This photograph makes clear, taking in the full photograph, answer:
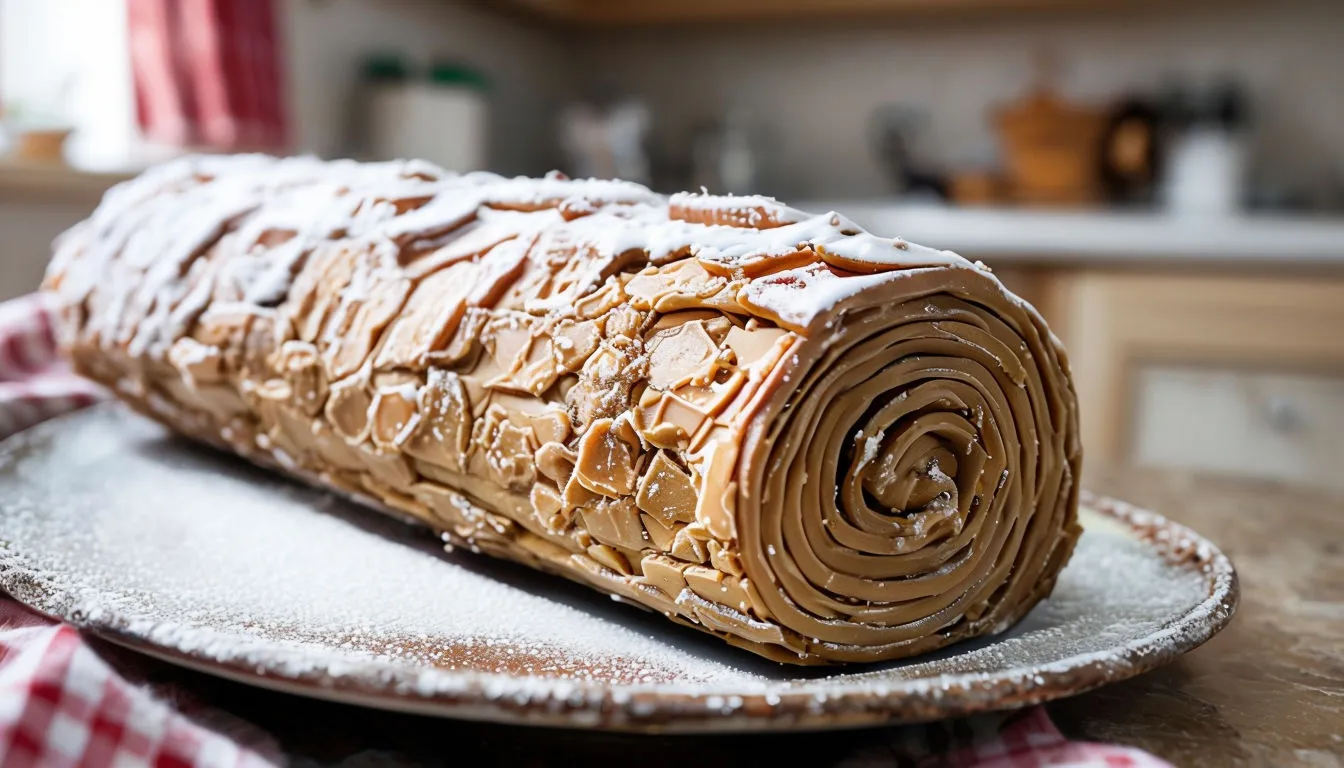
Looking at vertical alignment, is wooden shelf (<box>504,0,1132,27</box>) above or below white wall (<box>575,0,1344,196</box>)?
above

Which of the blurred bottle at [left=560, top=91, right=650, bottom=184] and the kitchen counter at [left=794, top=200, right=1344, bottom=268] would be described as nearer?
the kitchen counter at [left=794, top=200, right=1344, bottom=268]

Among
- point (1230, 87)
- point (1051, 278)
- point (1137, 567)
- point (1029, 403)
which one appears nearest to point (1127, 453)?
point (1051, 278)

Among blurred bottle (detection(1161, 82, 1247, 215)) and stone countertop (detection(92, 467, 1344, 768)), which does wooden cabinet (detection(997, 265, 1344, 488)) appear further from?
stone countertop (detection(92, 467, 1344, 768))

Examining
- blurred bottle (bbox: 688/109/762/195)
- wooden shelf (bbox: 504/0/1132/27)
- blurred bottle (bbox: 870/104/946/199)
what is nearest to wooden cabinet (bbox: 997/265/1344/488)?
blurred bottle (bbox: 870/104/946/199)

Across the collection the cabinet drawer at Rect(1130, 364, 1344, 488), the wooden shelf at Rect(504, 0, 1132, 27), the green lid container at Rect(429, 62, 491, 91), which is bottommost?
the cabinet drawer at Rect(1130, 364, 1344, 488)

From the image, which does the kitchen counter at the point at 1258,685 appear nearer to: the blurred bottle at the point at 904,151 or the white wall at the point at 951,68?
the blurred bottle at the point at 904,151

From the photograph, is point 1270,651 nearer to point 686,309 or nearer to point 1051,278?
point 686,309

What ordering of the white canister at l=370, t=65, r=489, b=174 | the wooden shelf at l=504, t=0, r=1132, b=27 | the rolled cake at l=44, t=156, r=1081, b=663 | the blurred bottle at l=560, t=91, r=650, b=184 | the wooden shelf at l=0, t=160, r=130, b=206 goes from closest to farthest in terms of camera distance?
the rolled cake at l=44, t=156, r=1081, b=663 < the wooden shelf at l=0, t=160, r=130, b=206 < the white canister at l=370, t=65, r=489, b=174 < the wooden shelf at l=504, t=0, r=1132, b=27 < the blurred bottle at l=560, t=91, r=650, b=184

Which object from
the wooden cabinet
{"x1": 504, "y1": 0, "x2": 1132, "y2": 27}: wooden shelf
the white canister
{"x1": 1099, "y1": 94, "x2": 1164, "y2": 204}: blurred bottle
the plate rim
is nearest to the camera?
the plate rim
